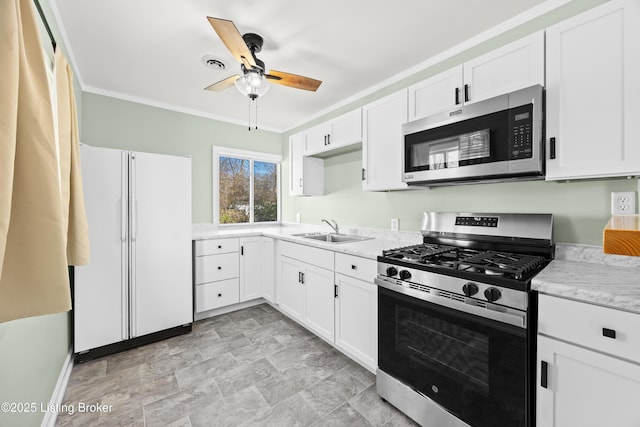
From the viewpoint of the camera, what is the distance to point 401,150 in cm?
221

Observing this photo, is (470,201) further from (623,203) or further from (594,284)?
(594,284)

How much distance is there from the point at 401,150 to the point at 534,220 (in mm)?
1000

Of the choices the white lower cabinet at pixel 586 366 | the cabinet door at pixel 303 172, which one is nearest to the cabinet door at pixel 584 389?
the white lower cabinet at pixel 586 366

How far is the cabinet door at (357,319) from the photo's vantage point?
2.00 meters

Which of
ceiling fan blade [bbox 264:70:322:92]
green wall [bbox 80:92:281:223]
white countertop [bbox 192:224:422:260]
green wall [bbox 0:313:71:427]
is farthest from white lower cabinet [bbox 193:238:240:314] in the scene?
ceiling fan blade [bbox 264:70:322:92]

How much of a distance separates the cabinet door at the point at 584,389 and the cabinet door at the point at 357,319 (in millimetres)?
968

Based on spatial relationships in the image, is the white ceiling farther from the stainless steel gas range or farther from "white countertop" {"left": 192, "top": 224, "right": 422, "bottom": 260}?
"white countertop" {"left": 192, "top": 224, "right": 422, "bottom": 260}

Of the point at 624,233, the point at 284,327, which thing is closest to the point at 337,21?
the point at 624,233

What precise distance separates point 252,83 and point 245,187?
7.56 feet

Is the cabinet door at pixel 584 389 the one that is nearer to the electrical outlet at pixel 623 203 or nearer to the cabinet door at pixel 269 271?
the electrical outlet at pixel 623 203

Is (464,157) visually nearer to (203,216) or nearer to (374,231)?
(374,231)

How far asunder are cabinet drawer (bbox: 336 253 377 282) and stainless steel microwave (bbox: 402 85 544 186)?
0.71 m

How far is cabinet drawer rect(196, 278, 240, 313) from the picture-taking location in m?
3.04

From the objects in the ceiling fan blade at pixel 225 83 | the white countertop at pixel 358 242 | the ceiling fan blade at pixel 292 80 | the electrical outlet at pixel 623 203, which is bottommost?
the white countertop at pixel 358 242
